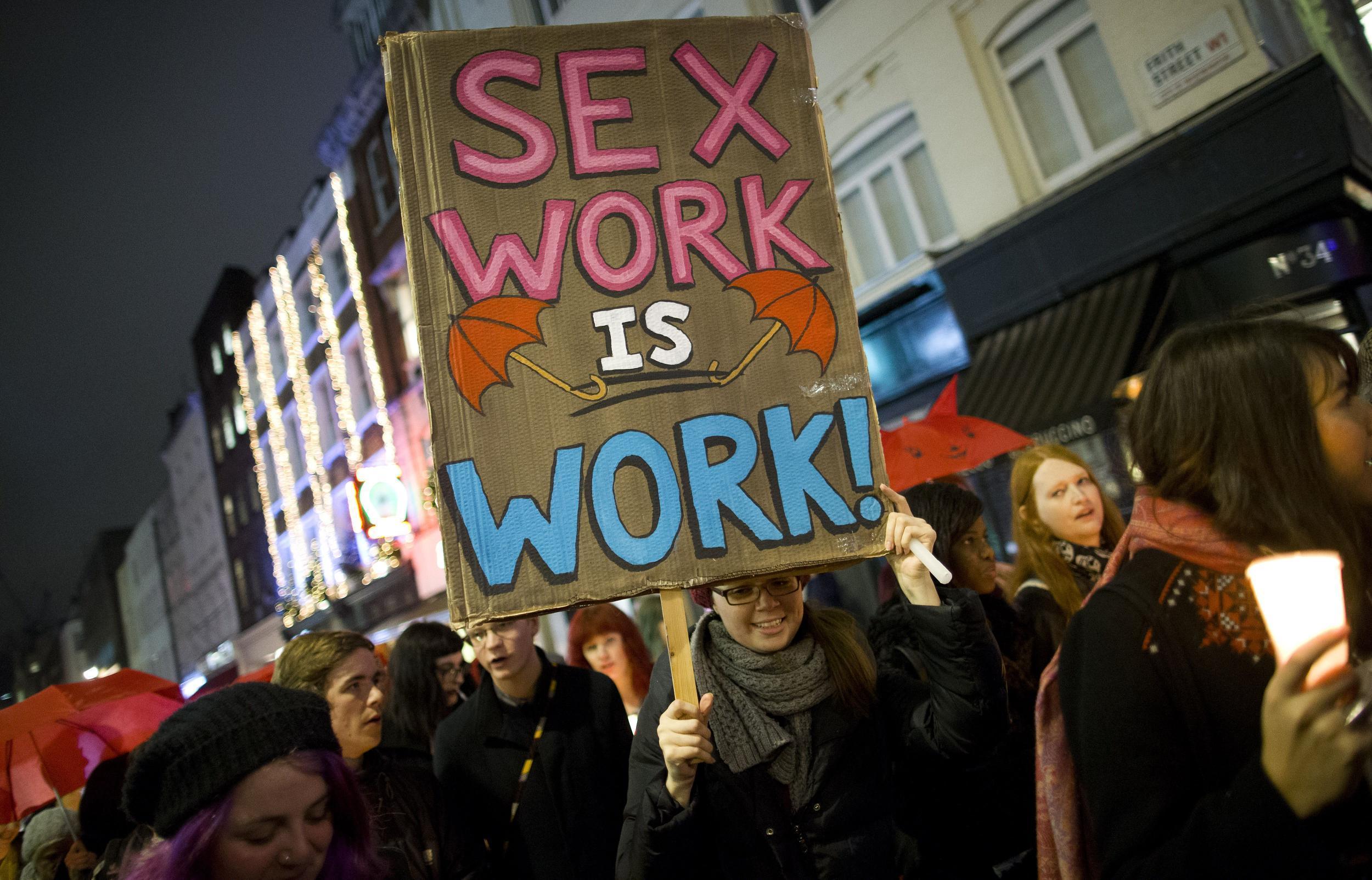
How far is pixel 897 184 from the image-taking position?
38.1 feet

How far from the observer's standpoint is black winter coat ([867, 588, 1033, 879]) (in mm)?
2344

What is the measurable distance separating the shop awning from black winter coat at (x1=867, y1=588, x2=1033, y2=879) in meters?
6.60

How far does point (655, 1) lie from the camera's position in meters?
14.0

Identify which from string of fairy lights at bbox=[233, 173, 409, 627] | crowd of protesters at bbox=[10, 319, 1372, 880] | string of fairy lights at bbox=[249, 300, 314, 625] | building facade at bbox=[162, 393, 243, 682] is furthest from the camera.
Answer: building facade at bbox=[162, 393, 243, 682]

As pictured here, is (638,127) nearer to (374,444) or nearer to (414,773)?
(414,773)

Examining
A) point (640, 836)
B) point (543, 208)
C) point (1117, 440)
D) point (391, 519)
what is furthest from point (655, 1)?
point (640, 836)

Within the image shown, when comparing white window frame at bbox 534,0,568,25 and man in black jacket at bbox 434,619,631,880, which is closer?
man in black jacket at bbox 434,619,631,880

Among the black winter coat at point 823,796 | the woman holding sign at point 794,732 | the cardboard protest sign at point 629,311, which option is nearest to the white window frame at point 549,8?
the cardboard protest sign at point 629,311

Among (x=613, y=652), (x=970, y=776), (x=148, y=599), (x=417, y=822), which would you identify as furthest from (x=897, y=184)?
(x=148, y=599)

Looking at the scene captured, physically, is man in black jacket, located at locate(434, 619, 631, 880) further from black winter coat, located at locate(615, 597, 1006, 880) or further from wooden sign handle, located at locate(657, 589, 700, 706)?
wooden sign handle, located at locate(657, 589, 700, 706)

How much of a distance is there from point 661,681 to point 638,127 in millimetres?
1660

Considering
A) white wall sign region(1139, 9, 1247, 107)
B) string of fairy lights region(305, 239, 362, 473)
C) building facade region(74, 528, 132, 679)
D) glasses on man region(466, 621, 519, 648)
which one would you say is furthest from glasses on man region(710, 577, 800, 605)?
building facade region(74, 528, 132, 679)

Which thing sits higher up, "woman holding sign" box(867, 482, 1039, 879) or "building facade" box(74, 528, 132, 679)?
"building facade" box(74, 528, 132, 679)

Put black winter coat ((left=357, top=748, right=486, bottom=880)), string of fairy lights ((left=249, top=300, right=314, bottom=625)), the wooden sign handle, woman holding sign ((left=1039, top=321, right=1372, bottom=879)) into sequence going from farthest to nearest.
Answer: string of fairy lights ((left=249, top=300, right=314, bottom=625)), black winter coat ((left=357, top=748, right=486, bottom=880)), the wooden sign handle, woman holding sign ((left=1039, top=321, right=1372, bottom=879))
